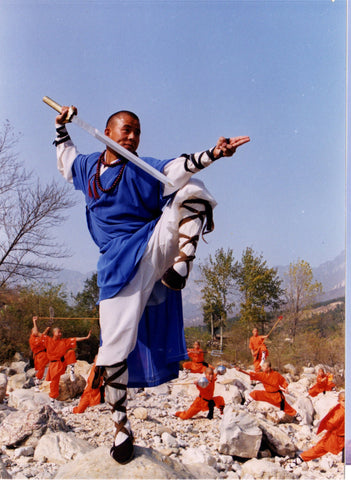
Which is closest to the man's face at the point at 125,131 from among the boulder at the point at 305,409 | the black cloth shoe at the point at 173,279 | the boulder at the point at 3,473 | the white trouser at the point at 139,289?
the white trouser at the point at 139,289

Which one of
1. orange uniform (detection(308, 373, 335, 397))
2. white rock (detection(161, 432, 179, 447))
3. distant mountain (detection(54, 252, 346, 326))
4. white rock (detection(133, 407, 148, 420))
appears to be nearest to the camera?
white rock (detection(161, 432, 179, 447))

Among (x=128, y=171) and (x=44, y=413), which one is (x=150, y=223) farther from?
(x=44, y=413)

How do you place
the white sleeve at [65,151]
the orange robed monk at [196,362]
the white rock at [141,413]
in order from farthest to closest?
the orange robed monk at [196,362] → the white rock at [141,413] → the white sleeve at [65,151]

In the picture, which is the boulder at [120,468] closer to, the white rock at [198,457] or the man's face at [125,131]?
the white rock at [198,457]

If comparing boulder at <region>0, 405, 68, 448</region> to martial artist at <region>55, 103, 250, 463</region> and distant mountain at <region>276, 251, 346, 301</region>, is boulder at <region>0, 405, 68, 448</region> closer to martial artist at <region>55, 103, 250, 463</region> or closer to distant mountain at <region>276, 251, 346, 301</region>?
martial artist at <region>55, 103, 250, 463</region>

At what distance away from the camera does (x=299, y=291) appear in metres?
4.35

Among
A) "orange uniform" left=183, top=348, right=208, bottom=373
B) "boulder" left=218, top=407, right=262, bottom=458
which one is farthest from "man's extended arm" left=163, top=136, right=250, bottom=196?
"orange uniform" left=183, top=348, right=208, bottom=373

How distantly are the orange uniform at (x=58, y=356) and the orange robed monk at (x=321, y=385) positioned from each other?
90.5 inches

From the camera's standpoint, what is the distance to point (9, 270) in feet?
12.1

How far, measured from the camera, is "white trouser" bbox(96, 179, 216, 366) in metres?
1.94

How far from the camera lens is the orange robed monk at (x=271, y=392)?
152 inches

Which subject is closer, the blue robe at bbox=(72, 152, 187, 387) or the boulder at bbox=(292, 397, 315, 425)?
the blue robe at bbox=(72, 152, 187, 387)

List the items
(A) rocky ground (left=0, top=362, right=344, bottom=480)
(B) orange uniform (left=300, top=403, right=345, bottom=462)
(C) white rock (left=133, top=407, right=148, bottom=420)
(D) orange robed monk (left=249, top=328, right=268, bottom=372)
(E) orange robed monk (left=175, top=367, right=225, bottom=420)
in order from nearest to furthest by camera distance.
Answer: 1. (A) rocky ground (left=0, top=362, right=344, bottom=480)
2. (B) orange uniform (left=300, top=403, right=345, bottom=462)
3. (C) white rock (left=133, top=407, right=148, bottom=420)
4. (E) orange robed monk (left=175, top=367, right=225, bottom=420)
5. (D) orange robed monk (left=249, top=328, right=268, bottom=372)

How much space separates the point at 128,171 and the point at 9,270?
207cm
